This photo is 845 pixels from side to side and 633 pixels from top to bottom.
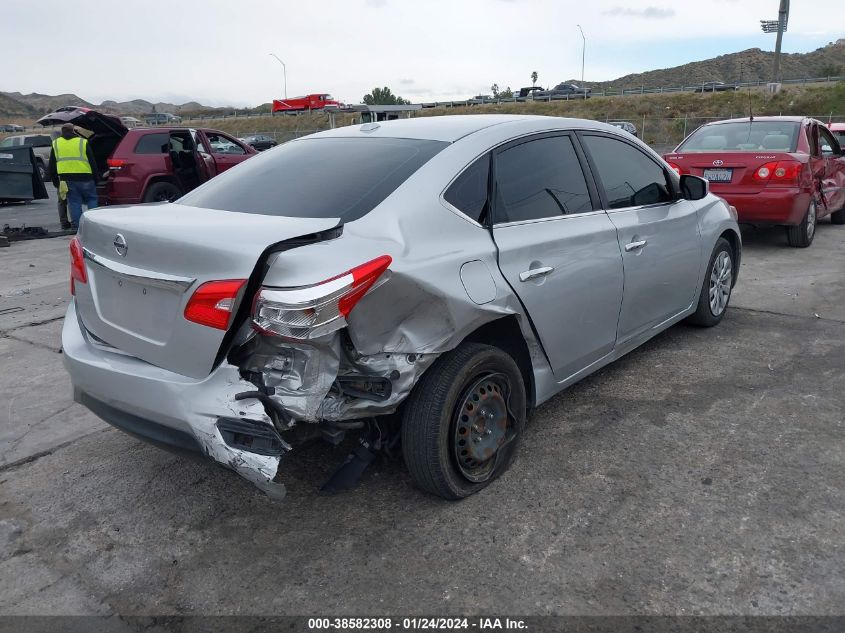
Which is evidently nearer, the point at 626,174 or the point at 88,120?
the point at 626,174

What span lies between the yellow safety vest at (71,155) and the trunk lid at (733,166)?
8592 millimetres

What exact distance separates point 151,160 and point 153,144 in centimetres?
32

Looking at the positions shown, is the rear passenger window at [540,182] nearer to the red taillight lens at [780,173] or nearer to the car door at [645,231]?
the car door at [645,231]

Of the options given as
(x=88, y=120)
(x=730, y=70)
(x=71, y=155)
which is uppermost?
(x=730, y=70)

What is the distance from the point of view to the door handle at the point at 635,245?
3896 millimetres

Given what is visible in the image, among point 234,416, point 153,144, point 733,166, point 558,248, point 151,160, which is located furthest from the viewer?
point 153,144

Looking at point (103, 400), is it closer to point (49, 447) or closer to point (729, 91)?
point (49, 447)

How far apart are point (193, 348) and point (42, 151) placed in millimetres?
31384

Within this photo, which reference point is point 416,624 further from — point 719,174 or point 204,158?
point 204,158

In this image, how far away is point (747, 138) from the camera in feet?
28.5

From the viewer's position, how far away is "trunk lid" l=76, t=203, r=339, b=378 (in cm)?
253

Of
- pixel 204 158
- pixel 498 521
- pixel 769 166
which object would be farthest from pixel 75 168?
pixel 498 521

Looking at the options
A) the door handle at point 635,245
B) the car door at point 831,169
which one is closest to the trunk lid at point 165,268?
the door handle at point 635,245

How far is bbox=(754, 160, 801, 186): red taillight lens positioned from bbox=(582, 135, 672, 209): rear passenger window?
4276mm
